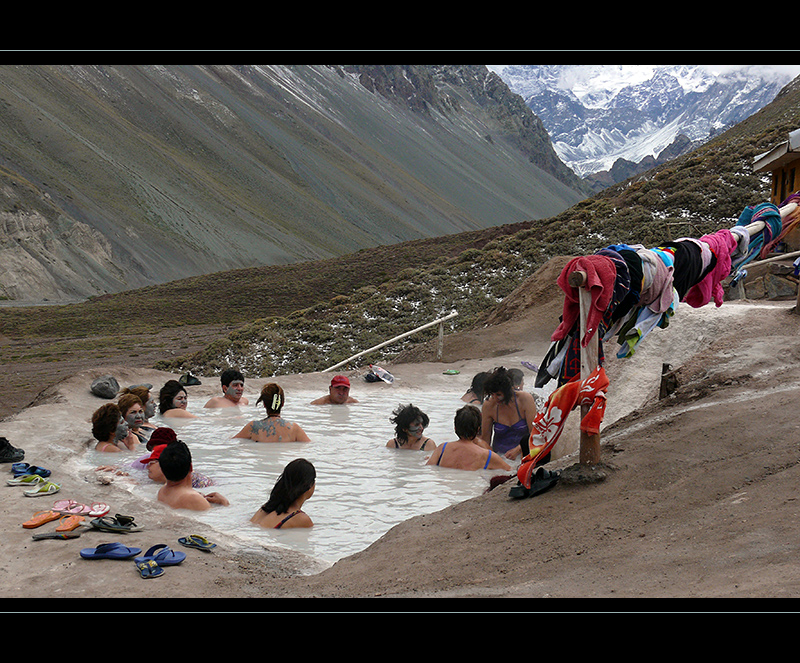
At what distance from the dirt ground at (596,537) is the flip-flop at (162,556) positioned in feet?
0.27

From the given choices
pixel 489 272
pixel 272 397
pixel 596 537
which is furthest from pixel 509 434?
pixel 489 272

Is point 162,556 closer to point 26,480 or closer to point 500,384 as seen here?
point 26,480

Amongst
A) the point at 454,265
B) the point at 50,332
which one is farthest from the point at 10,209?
the point at 454,265

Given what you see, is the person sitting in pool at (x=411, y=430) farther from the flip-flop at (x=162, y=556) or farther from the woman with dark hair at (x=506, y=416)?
the flip-flop at (x=162, y=556)

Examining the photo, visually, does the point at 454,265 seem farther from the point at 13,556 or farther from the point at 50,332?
the point at 13,556

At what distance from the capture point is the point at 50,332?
29828mm

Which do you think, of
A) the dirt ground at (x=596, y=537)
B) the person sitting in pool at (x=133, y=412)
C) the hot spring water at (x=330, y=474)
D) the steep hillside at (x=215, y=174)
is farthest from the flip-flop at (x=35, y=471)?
the steep hillside at (x=215, y=174)

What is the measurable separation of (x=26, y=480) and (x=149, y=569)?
241 centimetres

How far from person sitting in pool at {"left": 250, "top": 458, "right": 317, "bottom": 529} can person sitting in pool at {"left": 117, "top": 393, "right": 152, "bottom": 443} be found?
281 centimetres

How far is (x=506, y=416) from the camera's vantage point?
730 cm

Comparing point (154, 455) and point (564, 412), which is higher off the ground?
point (564, 412)

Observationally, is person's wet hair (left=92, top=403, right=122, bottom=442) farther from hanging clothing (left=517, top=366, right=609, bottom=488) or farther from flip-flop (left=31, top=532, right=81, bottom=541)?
hanging clothing (left=517, top=366, right=609, bottom=488)

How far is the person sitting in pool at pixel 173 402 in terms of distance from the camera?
9.50 meters

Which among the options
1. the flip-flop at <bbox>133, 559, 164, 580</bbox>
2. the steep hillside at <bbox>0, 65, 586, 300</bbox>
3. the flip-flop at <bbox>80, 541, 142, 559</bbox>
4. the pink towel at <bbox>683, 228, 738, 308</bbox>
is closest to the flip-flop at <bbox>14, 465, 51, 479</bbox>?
the flip-flop at <bbox>80, 541, 142, 559</bbox>
